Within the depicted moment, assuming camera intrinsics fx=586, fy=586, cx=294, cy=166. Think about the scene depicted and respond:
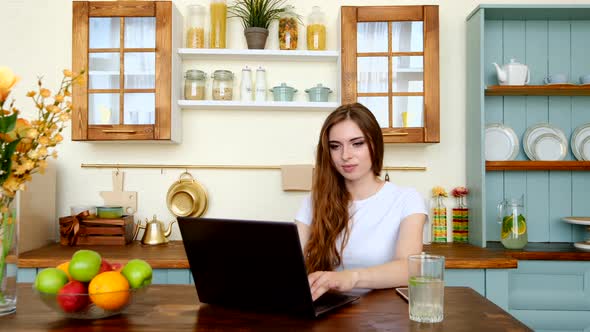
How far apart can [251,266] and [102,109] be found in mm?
Result: 1913

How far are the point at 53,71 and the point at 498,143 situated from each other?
7.96ft

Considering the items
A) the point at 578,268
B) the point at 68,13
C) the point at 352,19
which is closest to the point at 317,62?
the point at 352,19

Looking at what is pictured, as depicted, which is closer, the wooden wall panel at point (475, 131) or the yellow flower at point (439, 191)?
the wooden wall panel at point (475, 131)

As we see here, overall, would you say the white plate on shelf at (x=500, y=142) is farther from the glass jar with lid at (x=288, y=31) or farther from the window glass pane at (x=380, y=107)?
the glass jar with lid at (x=288, y=31)

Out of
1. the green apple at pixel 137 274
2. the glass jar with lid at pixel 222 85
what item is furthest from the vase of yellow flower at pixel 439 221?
the green apple at pixel 137 274

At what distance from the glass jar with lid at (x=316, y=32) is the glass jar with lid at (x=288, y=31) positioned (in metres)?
0.07

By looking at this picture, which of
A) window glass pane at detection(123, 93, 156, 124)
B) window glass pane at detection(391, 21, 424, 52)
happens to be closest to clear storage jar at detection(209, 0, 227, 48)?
window glass pane at detection(123, 93, 156, 124)

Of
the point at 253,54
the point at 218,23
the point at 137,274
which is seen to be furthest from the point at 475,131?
the point at 137,274

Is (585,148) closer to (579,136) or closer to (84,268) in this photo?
(579,136)

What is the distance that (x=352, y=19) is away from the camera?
2.92m

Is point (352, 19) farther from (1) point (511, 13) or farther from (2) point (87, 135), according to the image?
(2) point (87, 135)

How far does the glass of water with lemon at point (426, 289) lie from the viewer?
1.21 m

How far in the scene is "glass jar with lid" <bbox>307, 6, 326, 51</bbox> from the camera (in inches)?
120

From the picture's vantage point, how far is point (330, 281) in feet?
4.68
